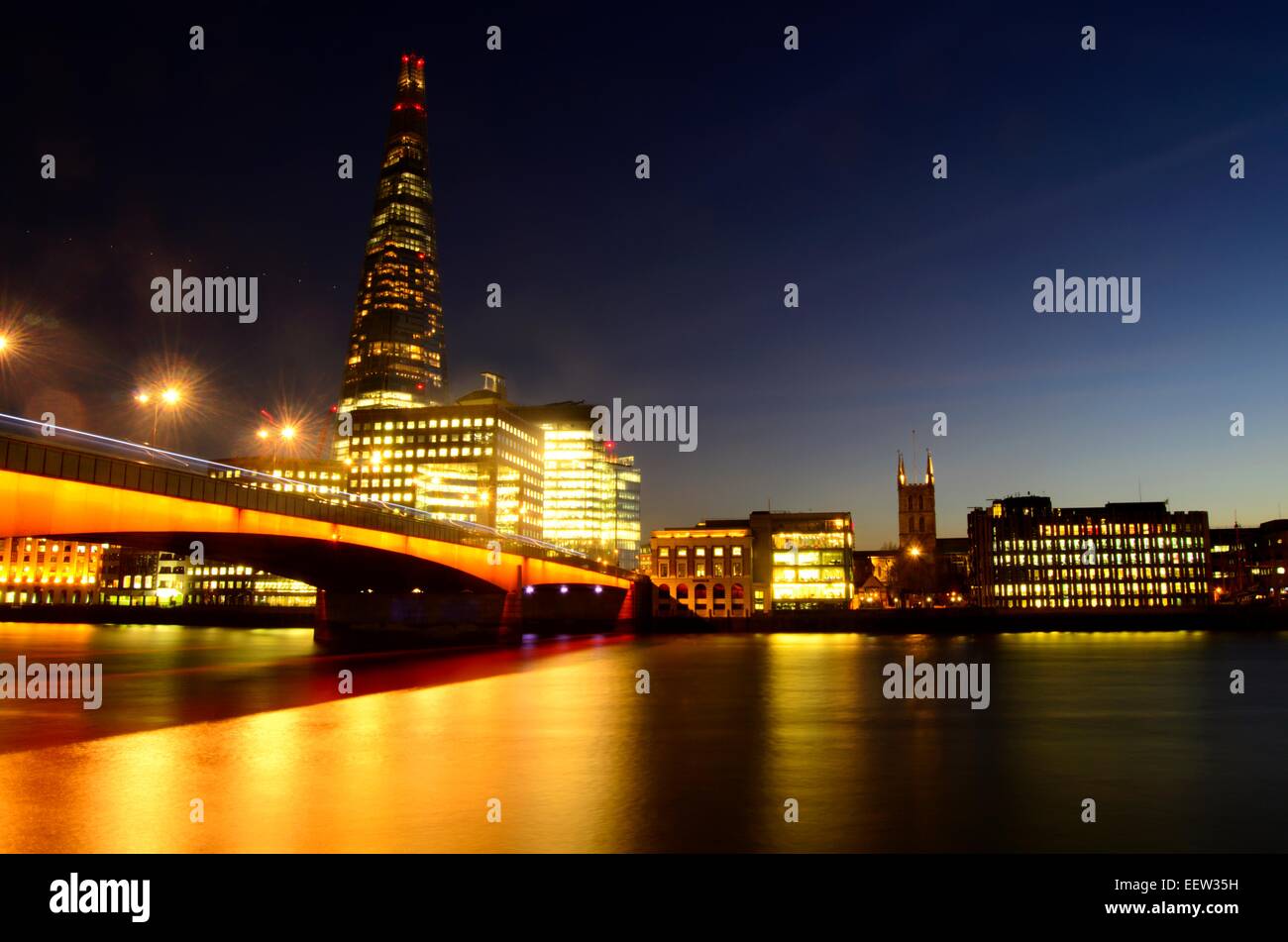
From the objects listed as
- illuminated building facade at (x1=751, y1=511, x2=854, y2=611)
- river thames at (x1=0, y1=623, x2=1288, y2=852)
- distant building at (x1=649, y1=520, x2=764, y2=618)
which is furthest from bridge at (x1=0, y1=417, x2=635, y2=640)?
illuminated building facade at (x1=751, y1=511, x2=854, y2=611)

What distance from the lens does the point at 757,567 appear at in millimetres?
192875

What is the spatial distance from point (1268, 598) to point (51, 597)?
25256 centimetres

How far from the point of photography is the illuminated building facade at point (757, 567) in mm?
172625

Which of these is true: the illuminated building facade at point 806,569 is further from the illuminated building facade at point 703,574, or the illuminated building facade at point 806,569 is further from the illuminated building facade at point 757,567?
the illuminated building facade at point 703,574

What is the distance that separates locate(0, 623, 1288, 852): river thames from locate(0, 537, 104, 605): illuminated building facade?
16933cm

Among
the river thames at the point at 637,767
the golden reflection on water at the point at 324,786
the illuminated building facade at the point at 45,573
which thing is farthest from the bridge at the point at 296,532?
the illuminated building facade at the point at 45,573

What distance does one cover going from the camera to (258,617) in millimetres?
157375

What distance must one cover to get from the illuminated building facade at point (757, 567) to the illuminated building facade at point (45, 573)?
120 metres

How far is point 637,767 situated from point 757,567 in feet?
560

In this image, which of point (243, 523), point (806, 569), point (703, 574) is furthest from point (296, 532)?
point (806, 569)

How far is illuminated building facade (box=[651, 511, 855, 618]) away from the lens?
17262cm

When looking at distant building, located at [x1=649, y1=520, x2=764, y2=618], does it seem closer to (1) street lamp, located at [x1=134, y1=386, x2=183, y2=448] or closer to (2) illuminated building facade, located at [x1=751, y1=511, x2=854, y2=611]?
(2) illuminated building facade, located at [x1=751, y1=511, x2=854, y2=611]
